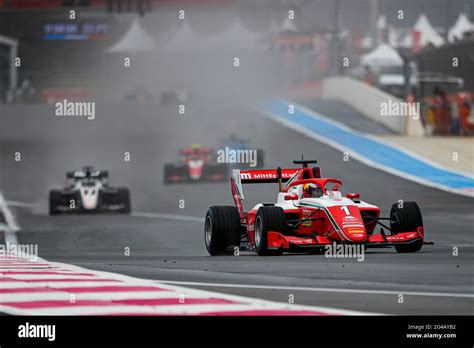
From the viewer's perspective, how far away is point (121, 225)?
21.2 metres

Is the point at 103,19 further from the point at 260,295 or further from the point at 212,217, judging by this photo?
the point at 260,295

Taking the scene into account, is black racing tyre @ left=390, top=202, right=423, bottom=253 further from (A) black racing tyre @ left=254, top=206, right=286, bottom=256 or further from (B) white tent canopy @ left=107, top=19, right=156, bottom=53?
(B) white tent canopy @ left=107, top=19, right=156, bottom=53

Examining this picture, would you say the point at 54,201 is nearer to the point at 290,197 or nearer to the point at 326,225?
the point at 290,197

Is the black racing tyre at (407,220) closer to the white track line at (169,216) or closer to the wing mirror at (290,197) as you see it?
the wing mirror at (290,197)

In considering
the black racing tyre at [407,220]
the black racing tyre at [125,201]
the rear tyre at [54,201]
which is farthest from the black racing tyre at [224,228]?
the rear tyre at [54,201]

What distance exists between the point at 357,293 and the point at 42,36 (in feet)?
160

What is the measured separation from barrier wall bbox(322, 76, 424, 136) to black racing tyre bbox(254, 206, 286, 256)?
23.9 m

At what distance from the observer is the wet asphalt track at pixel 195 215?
10469 millimetres

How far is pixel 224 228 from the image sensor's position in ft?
47.5

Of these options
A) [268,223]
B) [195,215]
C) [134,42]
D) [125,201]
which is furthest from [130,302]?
[134,42]

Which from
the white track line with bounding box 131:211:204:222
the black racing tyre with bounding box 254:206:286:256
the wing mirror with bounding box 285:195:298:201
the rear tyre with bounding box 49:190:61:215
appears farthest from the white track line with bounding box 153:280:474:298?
the rear tyre with bounding box 49:190:61:215

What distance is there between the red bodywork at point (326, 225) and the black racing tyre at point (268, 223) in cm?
7

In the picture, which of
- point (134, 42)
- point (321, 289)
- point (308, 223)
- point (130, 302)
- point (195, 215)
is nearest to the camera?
point (130, 302)

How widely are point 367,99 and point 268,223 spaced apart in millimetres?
28988
